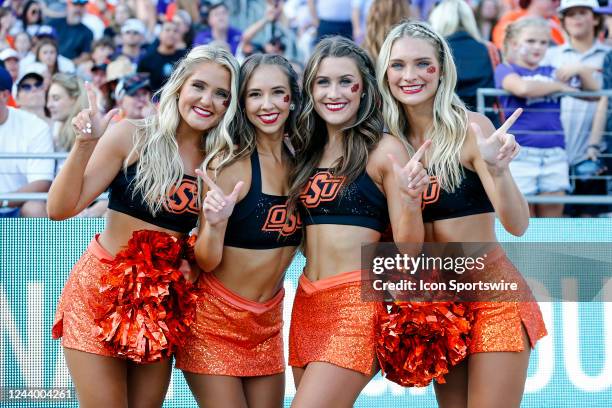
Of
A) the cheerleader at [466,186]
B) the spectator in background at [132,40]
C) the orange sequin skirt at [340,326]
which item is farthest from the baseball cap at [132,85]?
the orange sequin skirt at [340,326]

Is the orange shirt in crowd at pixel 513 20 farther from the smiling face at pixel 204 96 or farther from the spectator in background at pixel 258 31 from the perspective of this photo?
the smiling face at pixel 204 96

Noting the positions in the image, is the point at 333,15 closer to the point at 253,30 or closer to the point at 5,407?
the point at 253,30

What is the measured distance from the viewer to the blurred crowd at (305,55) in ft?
20.0

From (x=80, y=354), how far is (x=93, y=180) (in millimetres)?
699

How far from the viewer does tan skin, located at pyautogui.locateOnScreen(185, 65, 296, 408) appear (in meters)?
3.88

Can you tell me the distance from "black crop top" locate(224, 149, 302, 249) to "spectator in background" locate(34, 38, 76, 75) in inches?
181

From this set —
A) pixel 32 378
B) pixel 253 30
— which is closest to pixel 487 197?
pixel 32 378

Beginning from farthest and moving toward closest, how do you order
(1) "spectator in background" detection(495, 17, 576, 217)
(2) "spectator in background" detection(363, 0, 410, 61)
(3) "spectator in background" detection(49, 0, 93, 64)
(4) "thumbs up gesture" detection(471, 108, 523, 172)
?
(3) "spectator in background" detection(49, 0, 93, 64) → (2) "spectator in background" detection(363, 0, 410, 61) → (1) "spectator in background" detection(495, 17, 576, 217) → (4) "thumbs up gesture" detection(471, 108, 523, 172)

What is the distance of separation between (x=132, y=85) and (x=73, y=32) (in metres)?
2.17

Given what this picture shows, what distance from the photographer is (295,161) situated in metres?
4.12

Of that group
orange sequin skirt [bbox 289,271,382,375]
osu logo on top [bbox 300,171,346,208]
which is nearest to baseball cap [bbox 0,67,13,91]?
osu logo on top [bbox 300,171,346,208]

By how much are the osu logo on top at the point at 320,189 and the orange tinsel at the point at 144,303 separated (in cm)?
58

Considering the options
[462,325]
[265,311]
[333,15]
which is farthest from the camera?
[333,15]

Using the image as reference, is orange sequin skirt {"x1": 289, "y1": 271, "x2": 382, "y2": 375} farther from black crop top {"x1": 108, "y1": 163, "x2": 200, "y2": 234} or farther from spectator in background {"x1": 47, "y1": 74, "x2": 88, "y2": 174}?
spectator in background {"x1": 47, "y1": 74, "x2": 88, "y2": 174}
